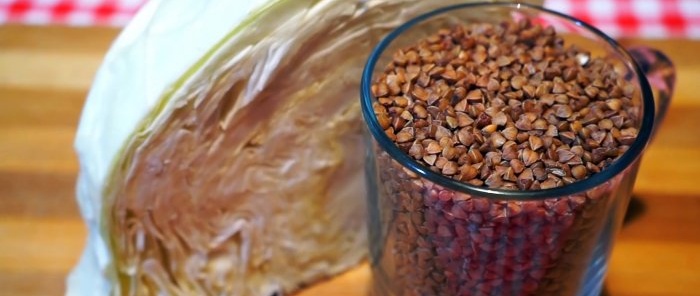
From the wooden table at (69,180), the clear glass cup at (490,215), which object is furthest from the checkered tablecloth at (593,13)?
the clear glass cup at (490,215)

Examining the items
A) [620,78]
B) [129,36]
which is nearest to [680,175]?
[620,78]

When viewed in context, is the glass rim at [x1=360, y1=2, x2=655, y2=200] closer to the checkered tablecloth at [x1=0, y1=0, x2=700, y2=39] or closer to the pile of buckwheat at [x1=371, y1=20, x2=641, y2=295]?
the pile of buckwheat at [x1=371, y1=20, x2=641, y2=295]

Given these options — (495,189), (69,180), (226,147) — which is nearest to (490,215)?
(495,189)

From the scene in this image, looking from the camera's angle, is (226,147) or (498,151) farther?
(226,147)

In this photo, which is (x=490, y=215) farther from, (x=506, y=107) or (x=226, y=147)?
(x=226, y=147)

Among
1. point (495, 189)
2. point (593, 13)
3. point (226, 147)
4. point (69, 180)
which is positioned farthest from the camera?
point (593, 13)

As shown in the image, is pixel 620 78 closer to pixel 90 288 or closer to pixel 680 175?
pixel 680 175

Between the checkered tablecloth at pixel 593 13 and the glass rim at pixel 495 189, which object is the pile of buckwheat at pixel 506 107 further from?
the checkered tablecloth at pixel 593 13
